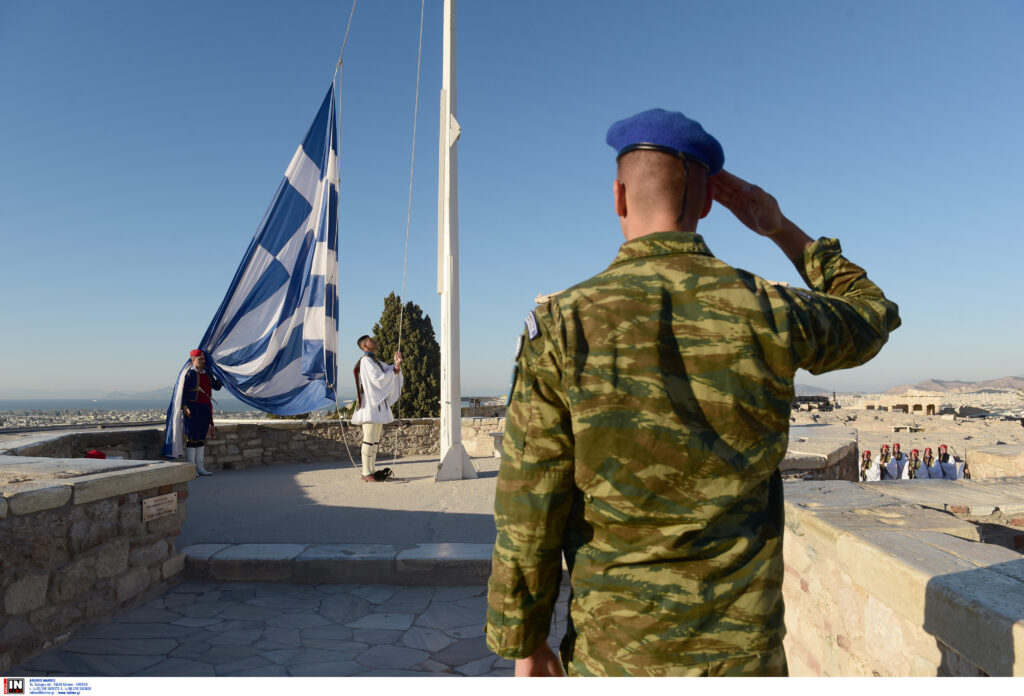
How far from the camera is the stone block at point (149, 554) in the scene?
411 cm

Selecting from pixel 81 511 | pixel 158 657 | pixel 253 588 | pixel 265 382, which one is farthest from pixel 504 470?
pixel 265 382

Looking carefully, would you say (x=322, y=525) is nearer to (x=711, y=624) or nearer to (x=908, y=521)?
(x=908, y=521)

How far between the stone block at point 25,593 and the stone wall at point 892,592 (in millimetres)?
4014

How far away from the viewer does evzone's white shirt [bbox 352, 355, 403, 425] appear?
8344 mm

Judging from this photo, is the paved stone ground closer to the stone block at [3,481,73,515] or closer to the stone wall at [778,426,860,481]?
the stone block at [3,481,73,515]

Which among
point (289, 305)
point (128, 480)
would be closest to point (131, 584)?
point (128, 480)

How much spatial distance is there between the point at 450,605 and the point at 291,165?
24.1 ft

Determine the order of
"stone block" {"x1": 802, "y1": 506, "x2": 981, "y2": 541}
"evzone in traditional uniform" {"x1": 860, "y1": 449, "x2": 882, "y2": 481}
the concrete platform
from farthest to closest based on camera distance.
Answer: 1. "evzone in traditional uniform" {"x1": 860, "y1": 449, "x2": 882, "y2": 481}
2. the concrete platform
3. "stone block" {"x1": 802, "y1": 506, "x2": 981, "y2": 541}

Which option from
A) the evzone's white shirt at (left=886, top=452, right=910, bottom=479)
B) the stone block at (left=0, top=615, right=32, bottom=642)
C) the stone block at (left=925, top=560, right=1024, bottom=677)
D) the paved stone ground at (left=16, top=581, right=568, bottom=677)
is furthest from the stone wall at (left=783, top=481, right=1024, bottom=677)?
the evzone's white shirt at (left=886, top=452, right=910, bottom=479)

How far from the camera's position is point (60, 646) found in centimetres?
346

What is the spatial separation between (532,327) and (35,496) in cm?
352

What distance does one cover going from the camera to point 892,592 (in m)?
2.01

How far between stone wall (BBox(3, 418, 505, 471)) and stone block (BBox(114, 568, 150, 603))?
4126 millimetres

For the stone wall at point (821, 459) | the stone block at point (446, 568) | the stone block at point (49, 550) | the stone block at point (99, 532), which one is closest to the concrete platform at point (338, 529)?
the stone block at point (446, 568)
